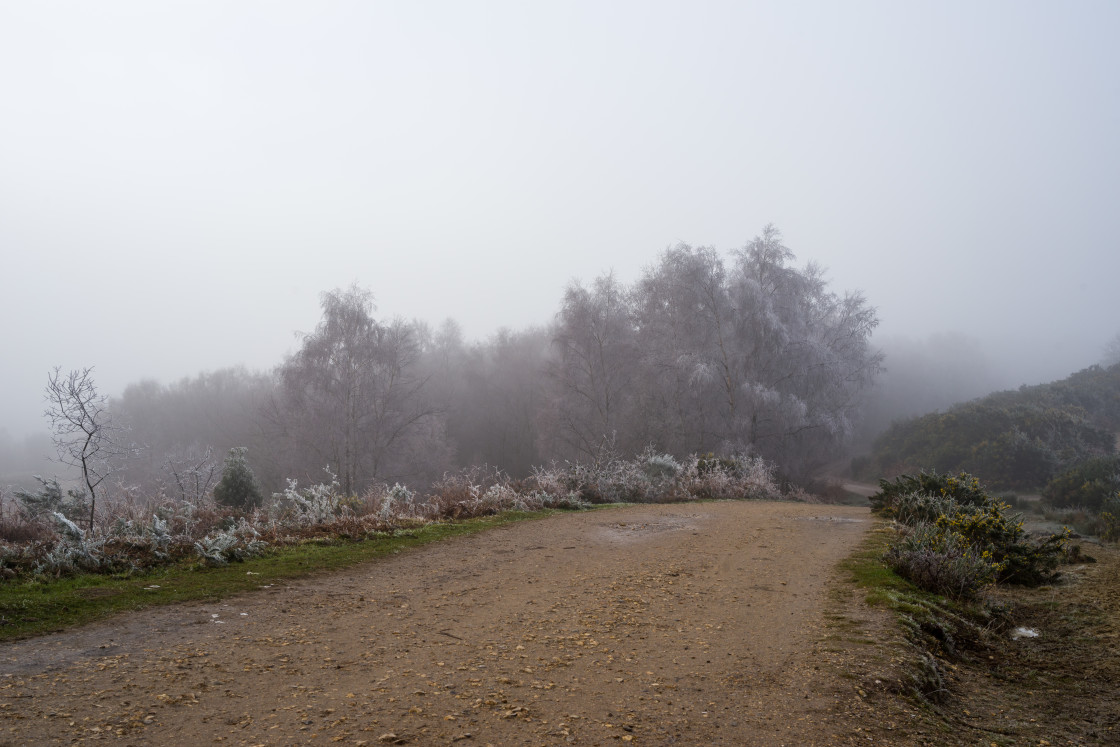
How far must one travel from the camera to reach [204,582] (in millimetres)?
5723

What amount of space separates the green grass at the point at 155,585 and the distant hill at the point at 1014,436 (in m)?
25.2

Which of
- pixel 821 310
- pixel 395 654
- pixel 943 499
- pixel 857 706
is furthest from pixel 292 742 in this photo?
pixel 821 310

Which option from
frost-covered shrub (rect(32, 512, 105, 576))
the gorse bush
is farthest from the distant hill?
frost-covered shrub (rect(32, 512, 105, 576))

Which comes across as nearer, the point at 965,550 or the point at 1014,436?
the point at 965,550

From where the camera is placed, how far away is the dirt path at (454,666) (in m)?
3.13

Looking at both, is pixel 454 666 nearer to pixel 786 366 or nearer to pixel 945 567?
pixel 945 567

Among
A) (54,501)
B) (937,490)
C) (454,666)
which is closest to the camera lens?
(454,666)

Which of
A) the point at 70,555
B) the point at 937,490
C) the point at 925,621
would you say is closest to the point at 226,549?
the point at 70,555

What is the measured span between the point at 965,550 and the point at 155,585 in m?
8.58

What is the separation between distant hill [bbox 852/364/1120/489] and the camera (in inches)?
937

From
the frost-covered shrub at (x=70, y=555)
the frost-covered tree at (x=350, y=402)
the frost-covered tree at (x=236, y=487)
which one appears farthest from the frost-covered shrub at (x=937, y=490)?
the frost-covered tree at (x=350, y=402)

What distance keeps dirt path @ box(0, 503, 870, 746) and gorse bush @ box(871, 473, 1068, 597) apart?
3.84 feet

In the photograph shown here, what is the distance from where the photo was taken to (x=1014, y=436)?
80.7 ft

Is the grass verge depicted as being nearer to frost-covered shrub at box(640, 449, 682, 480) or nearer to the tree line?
frost-covered shrub at box(640, 449, 682, 480)
